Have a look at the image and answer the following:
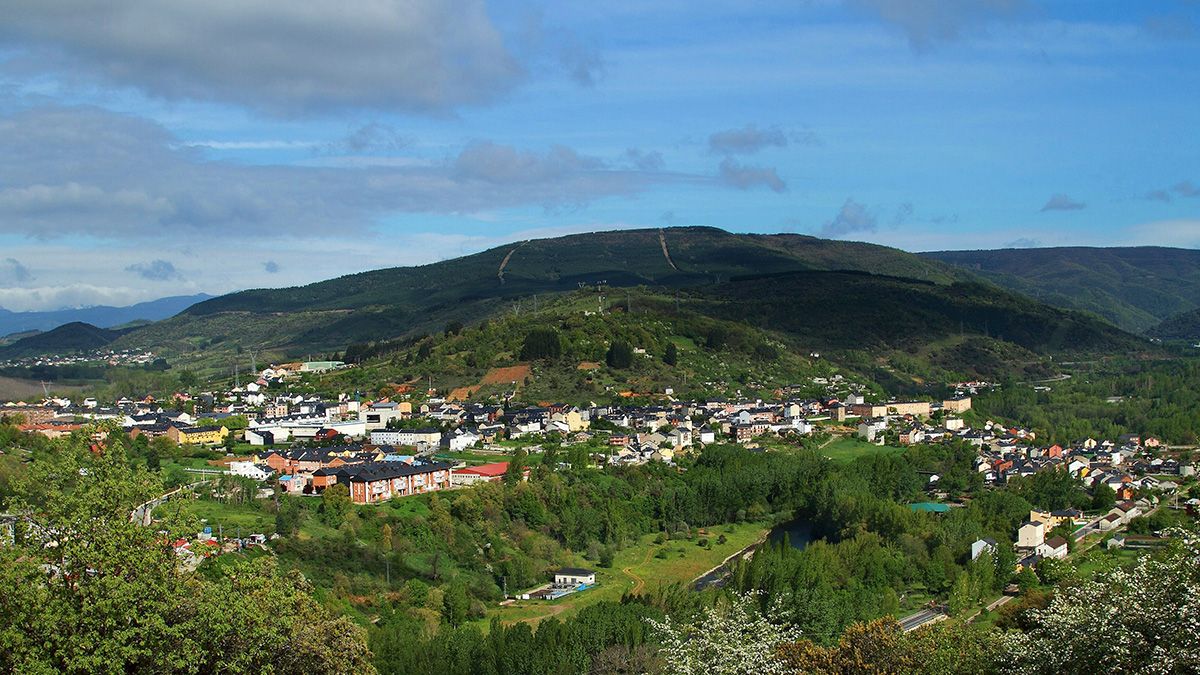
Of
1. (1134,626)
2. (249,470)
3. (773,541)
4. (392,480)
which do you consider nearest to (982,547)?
(773,541)

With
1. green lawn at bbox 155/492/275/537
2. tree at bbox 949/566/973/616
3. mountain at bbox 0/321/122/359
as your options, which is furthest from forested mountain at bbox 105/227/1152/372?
green lawn at bbox 155/492/275/537

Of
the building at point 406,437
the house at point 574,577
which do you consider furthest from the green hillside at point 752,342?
the house at point 574,577

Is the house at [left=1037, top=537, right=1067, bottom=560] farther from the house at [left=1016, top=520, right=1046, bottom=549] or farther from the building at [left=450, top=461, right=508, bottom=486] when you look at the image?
the building at [left=450, top=461, right=508, bottom=486]

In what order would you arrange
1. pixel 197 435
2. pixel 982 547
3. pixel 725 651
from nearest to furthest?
pixel 725 651 → pixel 982 547 → pixel 197 435

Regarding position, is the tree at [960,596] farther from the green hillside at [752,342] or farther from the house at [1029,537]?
the green hillside at [752,342]

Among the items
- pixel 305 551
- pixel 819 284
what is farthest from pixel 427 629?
pixel 819 284

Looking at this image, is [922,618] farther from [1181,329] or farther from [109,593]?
[1181,329]
